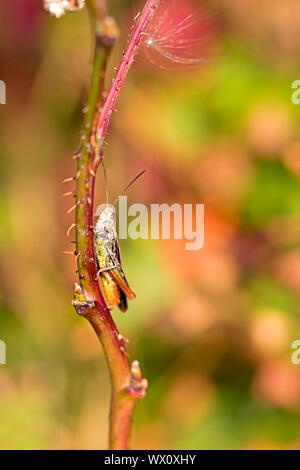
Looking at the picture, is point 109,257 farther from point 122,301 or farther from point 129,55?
point 129,55

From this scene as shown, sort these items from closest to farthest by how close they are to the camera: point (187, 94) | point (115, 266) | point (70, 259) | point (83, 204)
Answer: point (83, 204) → point (115, 266) → point (70, 259) → point (187, 94)

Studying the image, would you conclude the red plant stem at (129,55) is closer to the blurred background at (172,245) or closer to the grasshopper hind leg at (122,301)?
the grasshopper hind leg at (122,301)

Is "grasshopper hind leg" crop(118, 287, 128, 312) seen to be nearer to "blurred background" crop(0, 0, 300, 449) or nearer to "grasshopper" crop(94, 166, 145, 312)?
"grasshopper" crop(94, 166, 145, 312)

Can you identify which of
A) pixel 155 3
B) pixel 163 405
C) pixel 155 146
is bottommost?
pixel 163 405

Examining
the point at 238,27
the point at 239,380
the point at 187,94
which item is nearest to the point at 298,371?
the point at 239,380

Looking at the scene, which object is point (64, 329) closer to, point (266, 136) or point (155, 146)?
point (155, 146)

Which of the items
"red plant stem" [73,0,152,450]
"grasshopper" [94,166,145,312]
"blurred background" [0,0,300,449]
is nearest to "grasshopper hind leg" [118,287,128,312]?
"grasshopper" [94,166,145,312]

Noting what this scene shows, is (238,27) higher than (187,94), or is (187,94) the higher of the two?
(238,27)
